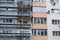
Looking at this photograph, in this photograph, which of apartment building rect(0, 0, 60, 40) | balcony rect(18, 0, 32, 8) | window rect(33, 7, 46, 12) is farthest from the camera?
window rect(33, 7, 46, 12)

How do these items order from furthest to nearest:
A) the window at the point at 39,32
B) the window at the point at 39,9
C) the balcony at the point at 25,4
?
the window at the point at 39,9, the balcony at the point at 25,4, the window at the point at 39,32

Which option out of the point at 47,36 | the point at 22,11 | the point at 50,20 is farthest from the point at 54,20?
the point at 22,11

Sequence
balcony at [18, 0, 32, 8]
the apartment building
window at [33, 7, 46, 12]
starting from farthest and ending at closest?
window at [33, 7, 46, 12] → balcony at [18, 0, 32, 8] → the apartment building

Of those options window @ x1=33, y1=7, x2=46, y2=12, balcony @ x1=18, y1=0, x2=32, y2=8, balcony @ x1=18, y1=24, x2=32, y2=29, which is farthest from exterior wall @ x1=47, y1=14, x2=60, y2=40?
balcony @ x1=18, y1=0, x2=32, y2=8

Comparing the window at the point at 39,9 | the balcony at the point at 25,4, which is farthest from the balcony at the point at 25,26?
the balcony at the point at 25,4

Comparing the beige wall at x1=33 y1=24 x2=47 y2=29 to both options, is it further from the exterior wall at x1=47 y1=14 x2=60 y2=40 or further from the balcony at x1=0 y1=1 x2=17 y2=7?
the balcony at x1=0 y1=1 x2=17 y2=7

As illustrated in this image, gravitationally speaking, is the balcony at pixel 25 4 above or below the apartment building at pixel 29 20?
above

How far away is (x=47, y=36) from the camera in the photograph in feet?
39.9

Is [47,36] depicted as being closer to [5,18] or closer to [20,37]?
[20,37]

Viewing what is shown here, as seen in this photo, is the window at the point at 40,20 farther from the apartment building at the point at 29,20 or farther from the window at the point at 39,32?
the window at the point at 39,32

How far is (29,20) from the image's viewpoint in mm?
12344

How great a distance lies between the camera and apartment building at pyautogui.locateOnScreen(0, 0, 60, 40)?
39.4ft

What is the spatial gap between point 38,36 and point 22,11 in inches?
64.5

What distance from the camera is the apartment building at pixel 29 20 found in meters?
12.0
